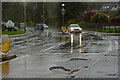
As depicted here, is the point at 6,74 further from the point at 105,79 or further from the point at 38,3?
the point at 38,3

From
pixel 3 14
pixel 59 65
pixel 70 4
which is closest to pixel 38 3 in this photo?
pixel 70 4

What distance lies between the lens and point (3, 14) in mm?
52875

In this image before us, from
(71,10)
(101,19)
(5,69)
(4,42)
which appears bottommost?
(5,69)

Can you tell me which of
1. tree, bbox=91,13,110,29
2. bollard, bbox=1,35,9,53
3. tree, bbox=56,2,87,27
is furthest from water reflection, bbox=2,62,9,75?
tree, bbox=56,2,87,27

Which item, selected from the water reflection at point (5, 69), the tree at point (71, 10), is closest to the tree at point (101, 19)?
the tree at point (71, 10)

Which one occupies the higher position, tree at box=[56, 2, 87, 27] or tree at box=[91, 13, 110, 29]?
tree at box=[56, 2, 87, 27]

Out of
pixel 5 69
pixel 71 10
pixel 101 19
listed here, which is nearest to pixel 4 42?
pixel 5 69

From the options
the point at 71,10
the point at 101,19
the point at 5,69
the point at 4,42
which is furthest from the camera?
the point at 71,10

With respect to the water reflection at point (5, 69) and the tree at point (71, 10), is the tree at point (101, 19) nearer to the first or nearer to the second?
the tree at point (71, 10)

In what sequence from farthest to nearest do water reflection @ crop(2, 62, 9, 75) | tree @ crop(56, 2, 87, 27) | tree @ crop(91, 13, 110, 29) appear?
tree @ crop(56, 2, 87, 27)
tree @ crop(91, 13, 110, 29)
water reflection @ crop(2, 62, 9, 75)

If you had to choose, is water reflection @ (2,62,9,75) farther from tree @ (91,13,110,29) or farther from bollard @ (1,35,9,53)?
tree @ (91,13,110,29)

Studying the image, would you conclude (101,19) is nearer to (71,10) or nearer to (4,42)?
(71,10)

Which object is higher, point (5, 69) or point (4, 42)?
point (4, 42)

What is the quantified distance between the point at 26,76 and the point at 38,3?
119523 millimetres
